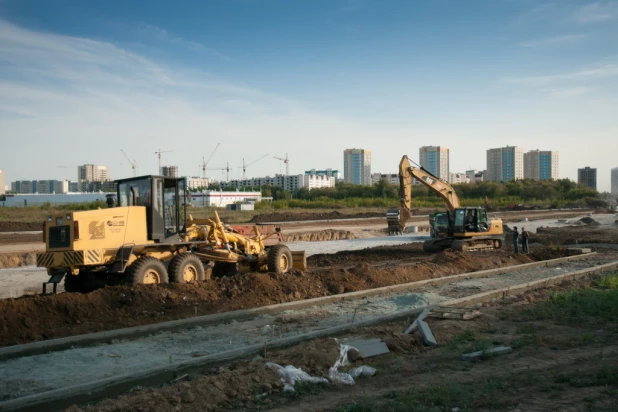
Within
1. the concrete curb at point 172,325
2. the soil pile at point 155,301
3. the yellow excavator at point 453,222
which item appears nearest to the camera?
the concrete curb at point 172,325

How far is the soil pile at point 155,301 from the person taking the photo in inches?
432

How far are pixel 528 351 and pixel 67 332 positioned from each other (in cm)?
802

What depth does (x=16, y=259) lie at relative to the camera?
25.5 metres

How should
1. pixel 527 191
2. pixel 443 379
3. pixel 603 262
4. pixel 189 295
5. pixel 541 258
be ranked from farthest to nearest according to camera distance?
1. pixel 527 191
2. pixel 541 258
3. pixel 603 262
4. pixel 189 295
5. pixel 443 379

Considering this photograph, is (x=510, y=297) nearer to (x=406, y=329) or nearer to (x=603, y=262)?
(x=406, y=329)

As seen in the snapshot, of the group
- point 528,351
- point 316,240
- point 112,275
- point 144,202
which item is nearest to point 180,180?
point 144,202

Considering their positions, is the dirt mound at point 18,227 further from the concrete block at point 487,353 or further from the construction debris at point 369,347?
the concrete block at point 487,353

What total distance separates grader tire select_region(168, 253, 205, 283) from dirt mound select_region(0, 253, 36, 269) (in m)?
14.1

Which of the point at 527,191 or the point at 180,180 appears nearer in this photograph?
the point at 180,180

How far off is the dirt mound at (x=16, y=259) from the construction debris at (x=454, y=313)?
65.3 feet

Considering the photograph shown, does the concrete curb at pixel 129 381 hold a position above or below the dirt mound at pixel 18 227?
below

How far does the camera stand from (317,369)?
26.2 feet

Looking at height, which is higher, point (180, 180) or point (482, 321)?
point (180, 180)

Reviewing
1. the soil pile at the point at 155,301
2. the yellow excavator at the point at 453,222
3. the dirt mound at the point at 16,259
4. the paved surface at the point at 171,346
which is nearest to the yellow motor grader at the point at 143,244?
the soil pile at the point at 155,301
